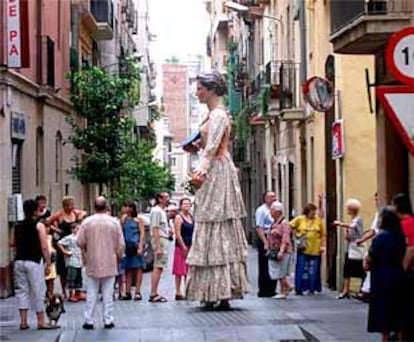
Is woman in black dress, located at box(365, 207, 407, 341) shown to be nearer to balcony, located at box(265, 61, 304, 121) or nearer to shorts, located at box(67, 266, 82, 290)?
shorts, located at box(67, 266, 82, 290)

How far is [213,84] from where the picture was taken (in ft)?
65.6

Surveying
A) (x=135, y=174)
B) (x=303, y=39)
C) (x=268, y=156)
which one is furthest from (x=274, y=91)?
(x=268, y=156)

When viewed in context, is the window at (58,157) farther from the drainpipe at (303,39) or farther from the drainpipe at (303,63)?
the drainpipe at (303,39)

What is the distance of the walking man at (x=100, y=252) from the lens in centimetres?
1788

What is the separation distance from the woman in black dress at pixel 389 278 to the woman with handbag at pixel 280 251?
9.28m

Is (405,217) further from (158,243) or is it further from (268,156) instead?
(268,156)

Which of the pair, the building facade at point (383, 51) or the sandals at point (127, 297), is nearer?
the building facade at point (383, 51)

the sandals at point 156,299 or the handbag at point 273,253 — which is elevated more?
the handbag at point 273,253

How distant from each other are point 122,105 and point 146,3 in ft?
268

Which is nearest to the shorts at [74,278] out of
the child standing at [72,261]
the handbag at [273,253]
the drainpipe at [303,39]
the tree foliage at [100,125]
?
the child standing at [72,261]

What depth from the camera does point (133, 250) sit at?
79.3 ft

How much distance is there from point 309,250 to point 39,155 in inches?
365


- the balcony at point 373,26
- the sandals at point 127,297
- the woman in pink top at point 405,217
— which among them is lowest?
the sandals at point 127,297

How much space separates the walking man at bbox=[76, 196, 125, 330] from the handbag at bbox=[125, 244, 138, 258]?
583 cm
